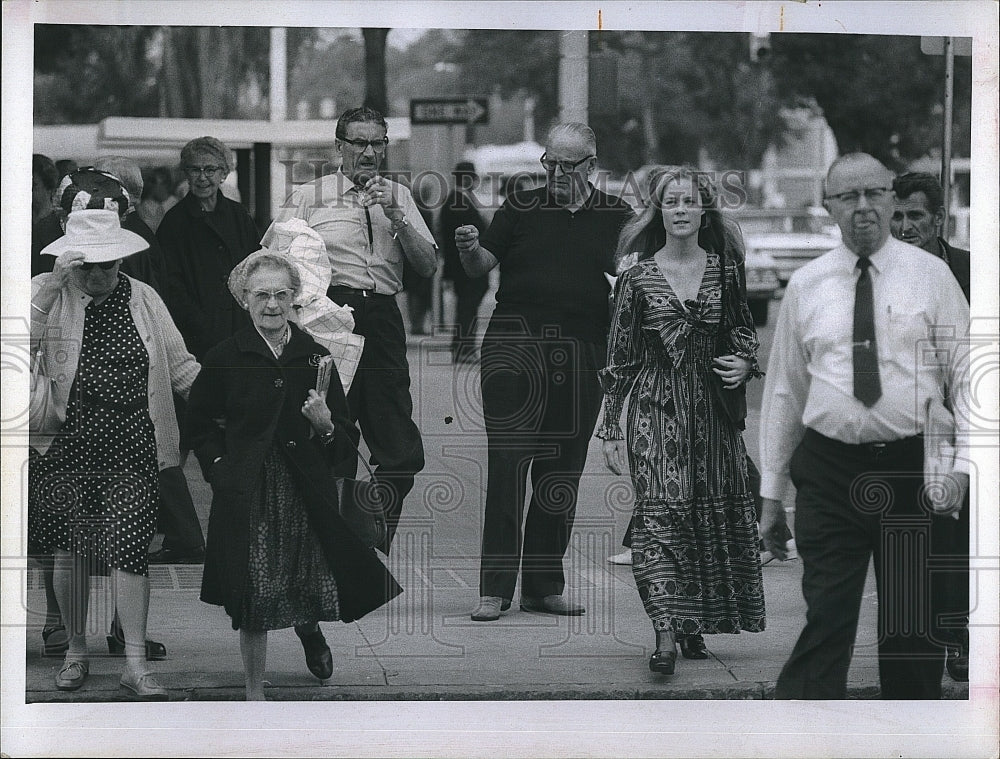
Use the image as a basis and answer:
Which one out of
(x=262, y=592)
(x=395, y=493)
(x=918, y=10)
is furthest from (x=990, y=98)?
(x=262, y=592)

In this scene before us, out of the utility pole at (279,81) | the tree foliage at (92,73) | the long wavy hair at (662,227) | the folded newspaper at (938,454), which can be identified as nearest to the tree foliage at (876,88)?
the long wavy hair at (662,227)

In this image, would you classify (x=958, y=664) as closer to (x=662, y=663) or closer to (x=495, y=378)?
(x=662, y=663)

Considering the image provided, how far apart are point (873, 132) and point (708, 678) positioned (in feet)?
6.56

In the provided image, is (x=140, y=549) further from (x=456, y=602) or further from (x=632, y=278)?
(x=632, y=278)

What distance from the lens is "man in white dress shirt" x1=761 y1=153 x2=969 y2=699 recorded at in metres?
7.66

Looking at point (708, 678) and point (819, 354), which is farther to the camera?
point (708, 678)

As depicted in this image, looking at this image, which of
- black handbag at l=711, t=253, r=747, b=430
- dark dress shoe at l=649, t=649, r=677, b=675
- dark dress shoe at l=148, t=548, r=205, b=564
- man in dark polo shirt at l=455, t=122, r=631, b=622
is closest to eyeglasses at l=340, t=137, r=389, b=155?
man in dark polo shirt at l=455, t=122, r=631, b=622

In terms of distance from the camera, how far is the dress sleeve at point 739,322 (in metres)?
8.08

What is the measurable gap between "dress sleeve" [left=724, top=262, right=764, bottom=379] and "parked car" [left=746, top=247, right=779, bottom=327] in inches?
1.0

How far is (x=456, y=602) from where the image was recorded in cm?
807

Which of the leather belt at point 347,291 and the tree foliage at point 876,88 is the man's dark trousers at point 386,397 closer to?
the leather belt at point 347,291

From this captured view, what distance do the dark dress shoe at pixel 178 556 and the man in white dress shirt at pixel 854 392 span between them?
1.93 m

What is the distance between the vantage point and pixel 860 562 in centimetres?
777

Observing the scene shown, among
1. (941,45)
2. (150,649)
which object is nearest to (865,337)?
(941,45)
